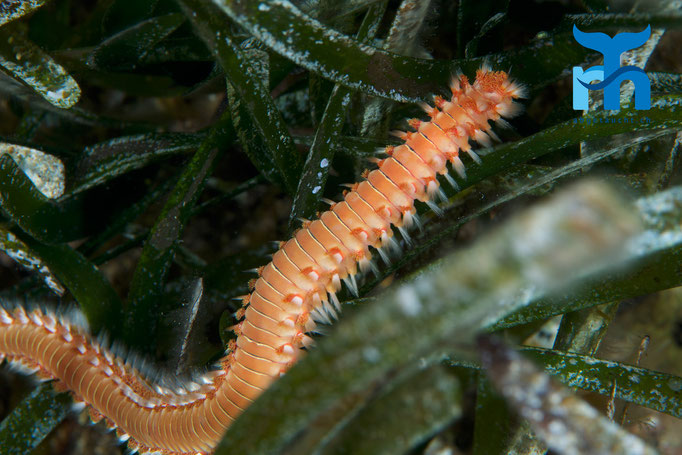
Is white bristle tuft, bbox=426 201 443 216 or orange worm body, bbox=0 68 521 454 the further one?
white bristle tuft, bbox=426 201 443 216

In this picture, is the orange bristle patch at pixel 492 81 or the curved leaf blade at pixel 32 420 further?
the curved leaf blade at pixel 32 420

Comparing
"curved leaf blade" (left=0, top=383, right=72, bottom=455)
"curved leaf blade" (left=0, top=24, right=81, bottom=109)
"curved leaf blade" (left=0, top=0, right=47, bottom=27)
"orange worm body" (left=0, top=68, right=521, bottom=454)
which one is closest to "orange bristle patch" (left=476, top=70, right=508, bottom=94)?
"orange worm body" (left=0, top=68, right=521, bottom=454)

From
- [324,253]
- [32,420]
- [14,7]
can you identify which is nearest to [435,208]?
[324,253]

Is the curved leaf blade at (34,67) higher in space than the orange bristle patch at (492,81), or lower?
lower

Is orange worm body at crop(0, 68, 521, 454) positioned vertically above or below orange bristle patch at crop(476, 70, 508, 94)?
below

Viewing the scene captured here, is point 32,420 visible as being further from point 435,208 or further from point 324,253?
point 435,208
